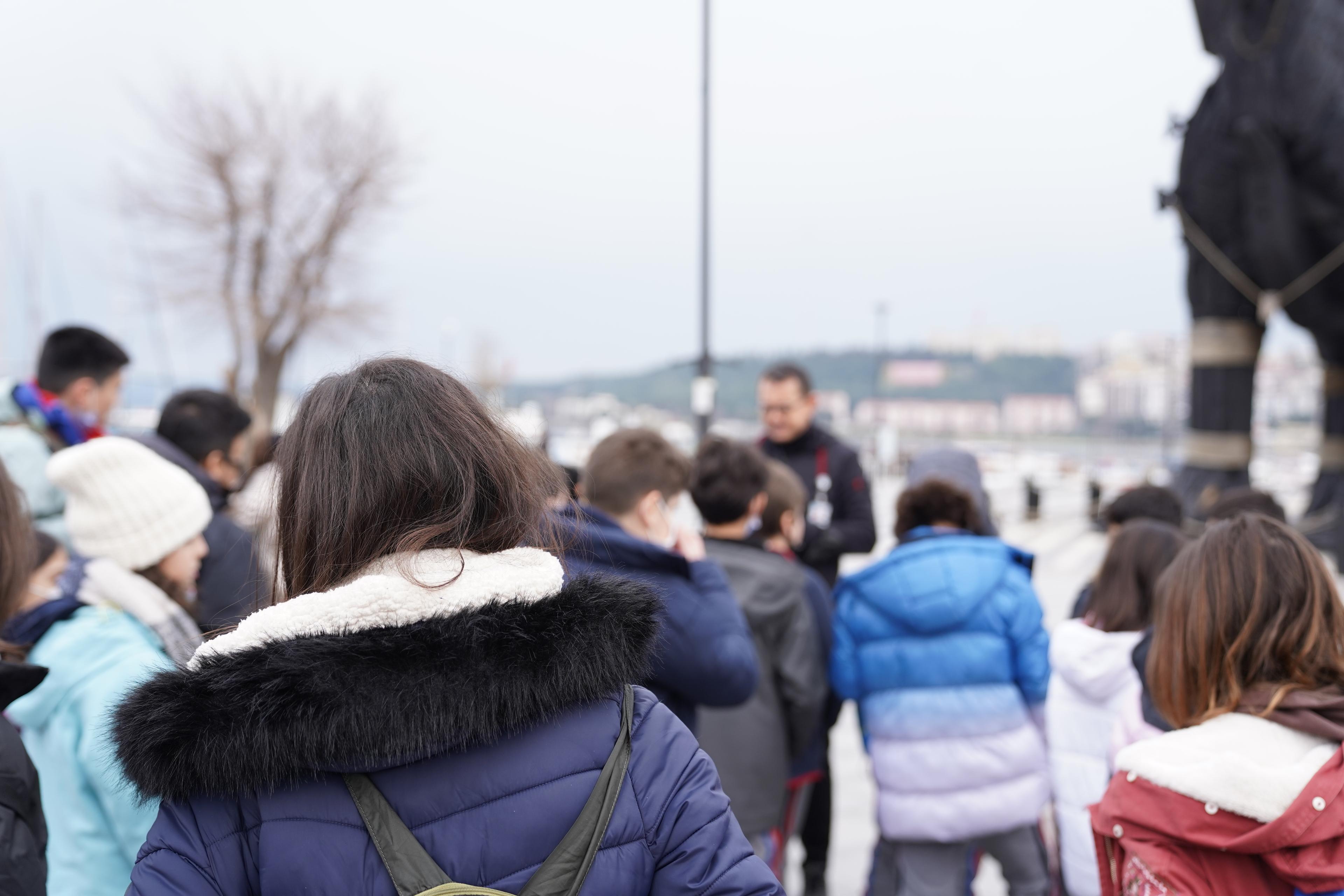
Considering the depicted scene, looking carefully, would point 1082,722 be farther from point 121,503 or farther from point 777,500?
point 121,503

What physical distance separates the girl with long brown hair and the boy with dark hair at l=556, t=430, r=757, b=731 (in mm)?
892

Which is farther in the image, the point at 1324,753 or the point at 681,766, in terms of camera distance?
the point at 1324,753

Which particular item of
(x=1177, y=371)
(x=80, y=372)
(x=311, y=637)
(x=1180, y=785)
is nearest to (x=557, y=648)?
(x=311, y=637)

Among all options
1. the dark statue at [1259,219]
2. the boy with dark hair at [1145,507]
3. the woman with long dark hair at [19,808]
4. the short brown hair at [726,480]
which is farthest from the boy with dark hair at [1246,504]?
the dark statue at [1259,219]

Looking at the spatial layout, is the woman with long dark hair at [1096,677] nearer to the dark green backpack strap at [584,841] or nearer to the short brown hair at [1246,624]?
the short brown hair at [1246,624]

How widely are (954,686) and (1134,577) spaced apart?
25.0 inches

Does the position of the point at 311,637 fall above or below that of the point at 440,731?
above

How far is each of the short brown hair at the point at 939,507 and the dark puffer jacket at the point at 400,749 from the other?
2.43 meters

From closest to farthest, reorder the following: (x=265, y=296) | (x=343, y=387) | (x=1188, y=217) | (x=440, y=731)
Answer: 1. (x=440, y=731)
2. (x=343, y=387)
3. (x=1188, y=217)
4. (x=265, y=296)

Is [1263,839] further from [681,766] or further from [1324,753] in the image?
[681,766]

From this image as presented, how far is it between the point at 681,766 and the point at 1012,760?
2264mm

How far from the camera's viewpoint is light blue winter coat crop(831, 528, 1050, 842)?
3.25 metres

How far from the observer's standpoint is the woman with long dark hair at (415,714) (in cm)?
121

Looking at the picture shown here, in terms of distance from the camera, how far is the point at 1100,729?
10.2 feet
